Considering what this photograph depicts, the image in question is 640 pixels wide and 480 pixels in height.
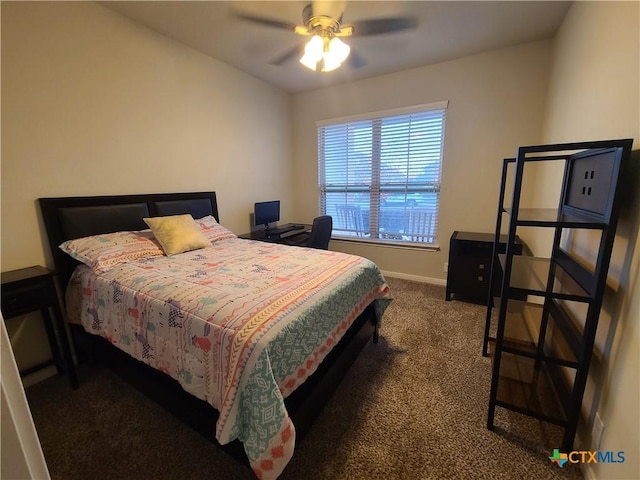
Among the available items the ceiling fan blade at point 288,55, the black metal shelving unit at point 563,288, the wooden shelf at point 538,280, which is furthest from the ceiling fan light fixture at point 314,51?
the wooden shelf at point 538,280

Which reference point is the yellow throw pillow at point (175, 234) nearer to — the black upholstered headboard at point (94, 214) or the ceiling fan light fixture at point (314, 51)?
the black upholstered headboard at point (94, 214)

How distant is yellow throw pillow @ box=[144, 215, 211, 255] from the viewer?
7.29 feet

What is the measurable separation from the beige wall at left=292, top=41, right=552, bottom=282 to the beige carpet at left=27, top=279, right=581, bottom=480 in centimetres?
172

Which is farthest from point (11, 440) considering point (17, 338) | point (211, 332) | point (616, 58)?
point (616, 58)

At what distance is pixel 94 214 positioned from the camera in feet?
6.90

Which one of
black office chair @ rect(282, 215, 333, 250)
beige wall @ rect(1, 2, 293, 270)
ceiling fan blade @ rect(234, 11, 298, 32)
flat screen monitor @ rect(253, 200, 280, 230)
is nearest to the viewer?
beige wall @ rect(1, 2, 293, 270)

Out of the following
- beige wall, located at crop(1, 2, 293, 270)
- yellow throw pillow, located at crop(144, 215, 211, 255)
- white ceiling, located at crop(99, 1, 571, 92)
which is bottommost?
yellow throw pillow, located at crop(144, 215, 211, 255)

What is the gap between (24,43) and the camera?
1.76 m

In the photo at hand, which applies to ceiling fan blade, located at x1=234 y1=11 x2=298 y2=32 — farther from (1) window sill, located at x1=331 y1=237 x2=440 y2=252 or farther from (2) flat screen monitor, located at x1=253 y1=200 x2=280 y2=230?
(1) window sill, located at x1=331 y1=237 x2=440 y2=252

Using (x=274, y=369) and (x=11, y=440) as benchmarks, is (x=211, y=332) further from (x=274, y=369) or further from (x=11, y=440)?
(x=11, y=440)

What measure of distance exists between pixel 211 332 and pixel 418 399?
133 centimetres

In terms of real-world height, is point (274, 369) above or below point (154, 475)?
above

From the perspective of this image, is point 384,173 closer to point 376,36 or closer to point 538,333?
point 376,36

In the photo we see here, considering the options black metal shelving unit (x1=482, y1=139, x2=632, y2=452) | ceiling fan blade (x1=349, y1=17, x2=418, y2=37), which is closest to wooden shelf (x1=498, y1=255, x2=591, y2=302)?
black metal shelving unit (x1=482, y1=139, x2=632, y2=452)
